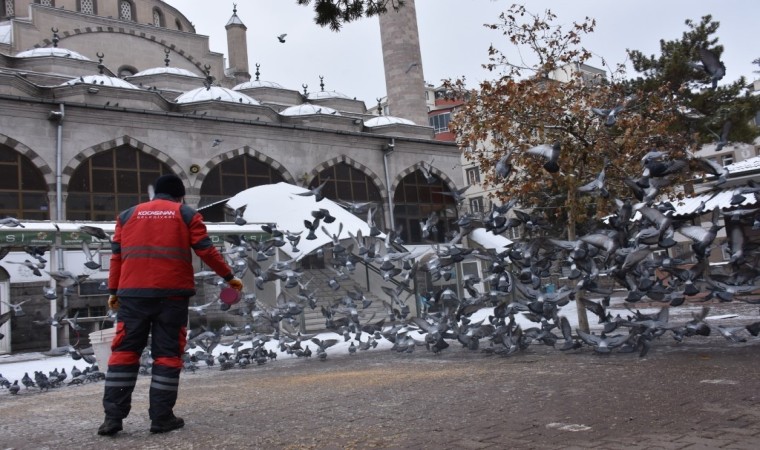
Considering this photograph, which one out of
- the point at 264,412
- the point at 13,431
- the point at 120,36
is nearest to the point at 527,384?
the point at 264,412

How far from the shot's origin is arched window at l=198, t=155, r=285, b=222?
24141 mm

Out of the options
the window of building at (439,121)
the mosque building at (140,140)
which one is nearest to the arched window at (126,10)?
the mosque building at (140,140)

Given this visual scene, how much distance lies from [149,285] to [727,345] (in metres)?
6.23

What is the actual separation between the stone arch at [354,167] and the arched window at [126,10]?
19854mm

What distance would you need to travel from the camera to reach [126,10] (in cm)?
3956

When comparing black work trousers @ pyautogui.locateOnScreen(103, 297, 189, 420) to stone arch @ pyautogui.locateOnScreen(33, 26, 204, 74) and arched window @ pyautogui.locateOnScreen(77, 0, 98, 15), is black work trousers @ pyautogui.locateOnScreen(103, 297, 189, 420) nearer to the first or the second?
stone arch @ pyautogui.locateOnScreen(33, 26, 204, 74)

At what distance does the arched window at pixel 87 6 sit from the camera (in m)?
37.4

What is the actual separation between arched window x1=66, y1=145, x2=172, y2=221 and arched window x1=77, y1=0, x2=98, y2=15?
62.9 ft

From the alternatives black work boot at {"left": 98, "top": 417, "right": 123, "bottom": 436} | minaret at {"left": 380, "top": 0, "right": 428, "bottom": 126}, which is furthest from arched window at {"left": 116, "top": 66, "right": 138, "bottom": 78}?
black work boot at {"left": 98, "top": 417, "right": 123, "bottom": 436}

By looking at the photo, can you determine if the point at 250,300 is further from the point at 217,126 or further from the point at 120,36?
the point at 120,36

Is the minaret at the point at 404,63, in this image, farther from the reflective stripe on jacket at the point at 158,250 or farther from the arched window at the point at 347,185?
the reflective stripe on jacket at the point at 158,250

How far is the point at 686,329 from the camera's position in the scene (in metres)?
7.62

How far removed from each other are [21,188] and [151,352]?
61.5 feet

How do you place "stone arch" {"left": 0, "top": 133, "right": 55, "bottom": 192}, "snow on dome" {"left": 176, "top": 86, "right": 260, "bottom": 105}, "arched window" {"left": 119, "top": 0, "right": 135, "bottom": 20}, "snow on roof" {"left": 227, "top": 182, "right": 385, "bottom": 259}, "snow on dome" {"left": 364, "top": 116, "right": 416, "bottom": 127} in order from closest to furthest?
"snow on roof" {"left": 227, "top": 182, "right": 385, "bottom": 259} → "stone arch" {"left": 0, "top": 133, "right": 55, "bottom": 192} → "snow on dome" {"left": 176, "top": 86, "right": 260, "bottom": 105} → "snow on dome" {"left": 364, "top": 116, "right": 416, "bottom": 127} → "arched window" {"left": 119, "top": 0, "right": 135, "bottom": 20}
